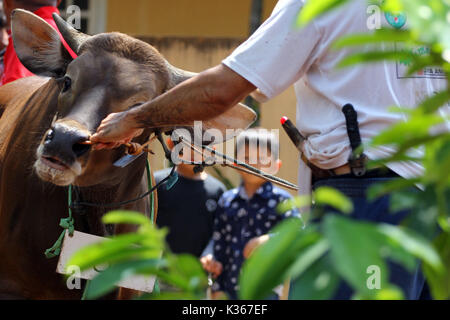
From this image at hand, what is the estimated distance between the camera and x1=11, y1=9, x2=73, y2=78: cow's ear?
4.68 metres

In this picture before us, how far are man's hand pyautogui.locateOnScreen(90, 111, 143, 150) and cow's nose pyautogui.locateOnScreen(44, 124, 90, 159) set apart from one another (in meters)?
0.07

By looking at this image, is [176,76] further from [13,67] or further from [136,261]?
[136,261]

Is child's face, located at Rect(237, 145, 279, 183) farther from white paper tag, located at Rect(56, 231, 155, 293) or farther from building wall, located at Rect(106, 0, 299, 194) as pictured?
building wall, located at Rect(106, 0, 299, 194)

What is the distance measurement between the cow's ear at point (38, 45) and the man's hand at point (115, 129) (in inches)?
46.8

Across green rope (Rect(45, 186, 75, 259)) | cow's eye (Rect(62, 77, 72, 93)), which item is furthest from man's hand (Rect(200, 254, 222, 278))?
cow's eye (Rect(62, 77, 72, 93))


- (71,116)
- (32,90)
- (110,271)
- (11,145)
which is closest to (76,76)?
(71,116)

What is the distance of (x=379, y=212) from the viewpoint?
3041 millimetres

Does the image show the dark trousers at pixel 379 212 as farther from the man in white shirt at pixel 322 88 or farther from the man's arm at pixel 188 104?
the man's arm at pixel 188 104

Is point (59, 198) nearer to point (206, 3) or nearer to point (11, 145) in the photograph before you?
point (11, 145)

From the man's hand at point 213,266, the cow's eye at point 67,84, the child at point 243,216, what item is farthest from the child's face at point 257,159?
the cow's eye at point 67,84

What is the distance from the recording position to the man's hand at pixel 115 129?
347cm

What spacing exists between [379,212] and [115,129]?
1.23 m

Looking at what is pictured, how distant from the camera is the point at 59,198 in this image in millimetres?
4496

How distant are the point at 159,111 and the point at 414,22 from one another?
235cm
